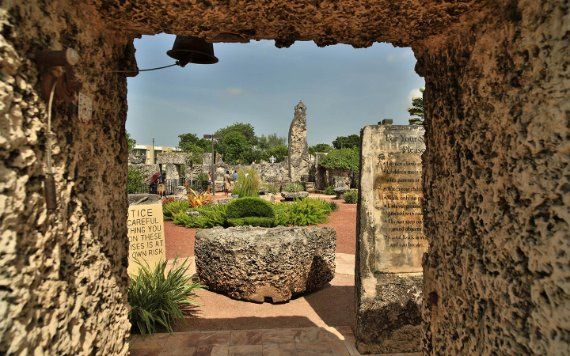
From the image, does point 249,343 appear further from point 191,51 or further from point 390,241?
point 191,51

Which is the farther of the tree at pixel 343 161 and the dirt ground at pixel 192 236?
the tree at pixel 343 161

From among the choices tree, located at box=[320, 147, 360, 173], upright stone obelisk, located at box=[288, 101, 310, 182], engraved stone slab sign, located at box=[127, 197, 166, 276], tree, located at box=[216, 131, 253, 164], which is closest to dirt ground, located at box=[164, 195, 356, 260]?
engraved stone slab sign, located at box=[127, 197, 166, 276]

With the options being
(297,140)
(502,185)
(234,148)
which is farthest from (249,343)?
Result: (234,148)

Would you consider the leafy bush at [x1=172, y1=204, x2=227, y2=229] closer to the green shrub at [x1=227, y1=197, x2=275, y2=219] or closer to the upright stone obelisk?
the green shrub at [x1=227, y1=197, x2=275, y2=219]

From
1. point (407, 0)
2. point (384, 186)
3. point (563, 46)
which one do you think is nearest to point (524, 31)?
point (563, 46)

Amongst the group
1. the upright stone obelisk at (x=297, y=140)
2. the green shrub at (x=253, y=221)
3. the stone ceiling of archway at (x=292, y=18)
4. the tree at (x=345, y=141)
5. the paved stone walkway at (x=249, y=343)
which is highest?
the tree at (x=345, y=141)

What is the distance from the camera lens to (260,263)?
4.34 m

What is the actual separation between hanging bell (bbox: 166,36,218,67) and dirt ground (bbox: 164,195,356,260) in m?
4.70

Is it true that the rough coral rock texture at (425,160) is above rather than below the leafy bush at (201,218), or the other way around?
above

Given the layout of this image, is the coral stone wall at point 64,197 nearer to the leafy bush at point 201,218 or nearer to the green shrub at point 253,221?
the green shrub at point 253,221

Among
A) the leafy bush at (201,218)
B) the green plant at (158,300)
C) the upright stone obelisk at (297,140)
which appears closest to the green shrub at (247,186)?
the leafy bush at (201,218)

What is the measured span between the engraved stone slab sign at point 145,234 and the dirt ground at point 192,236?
1.31m

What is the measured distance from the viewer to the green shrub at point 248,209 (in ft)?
30.2

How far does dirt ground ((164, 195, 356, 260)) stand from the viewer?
306 inches
